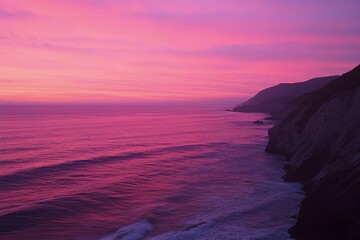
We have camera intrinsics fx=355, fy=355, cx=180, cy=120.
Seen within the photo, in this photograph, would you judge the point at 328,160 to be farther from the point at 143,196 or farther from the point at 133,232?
the point at 133,232

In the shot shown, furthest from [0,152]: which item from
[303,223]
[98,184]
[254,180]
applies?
[303,223]

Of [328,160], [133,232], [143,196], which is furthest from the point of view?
[328,160]

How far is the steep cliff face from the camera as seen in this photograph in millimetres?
11765

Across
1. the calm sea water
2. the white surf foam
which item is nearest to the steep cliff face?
the calm sea water

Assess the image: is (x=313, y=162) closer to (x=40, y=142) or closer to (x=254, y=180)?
(x=254, y=180)

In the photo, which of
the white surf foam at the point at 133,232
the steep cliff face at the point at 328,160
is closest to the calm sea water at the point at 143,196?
the white surf foam at the point at 133,232

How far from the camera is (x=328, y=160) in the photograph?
72.5ft

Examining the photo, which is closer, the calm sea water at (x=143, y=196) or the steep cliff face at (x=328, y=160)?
the steep cliff face at (x=328, y=160)

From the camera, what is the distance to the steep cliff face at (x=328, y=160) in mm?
11765

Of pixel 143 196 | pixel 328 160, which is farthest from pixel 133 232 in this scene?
pixel 328 160

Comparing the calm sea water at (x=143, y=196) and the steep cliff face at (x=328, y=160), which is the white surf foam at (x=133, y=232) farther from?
the steep cliff face at (x=328, y=160)

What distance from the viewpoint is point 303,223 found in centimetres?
1338

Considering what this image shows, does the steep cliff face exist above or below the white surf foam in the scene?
above

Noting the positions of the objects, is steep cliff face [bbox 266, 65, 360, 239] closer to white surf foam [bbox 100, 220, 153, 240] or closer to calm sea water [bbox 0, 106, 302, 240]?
calm sea water [bbox 0, 106, 302, 240]
